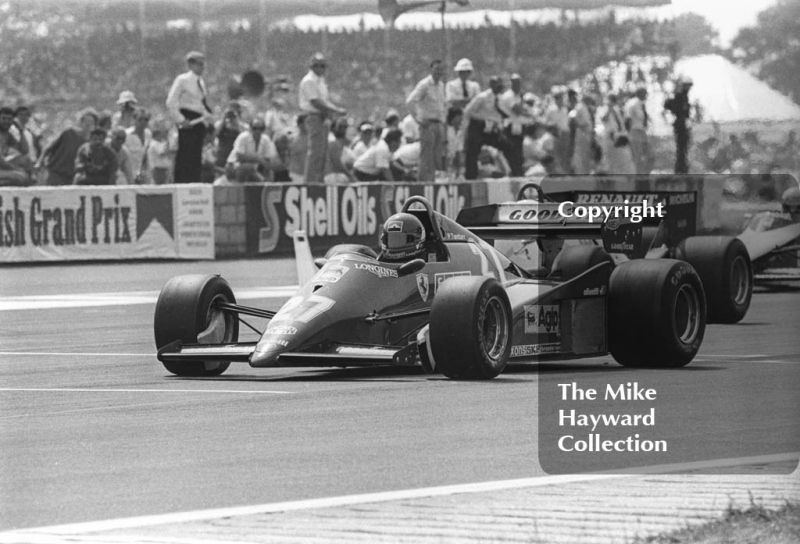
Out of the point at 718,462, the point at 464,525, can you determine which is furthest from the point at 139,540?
the point at 718,462

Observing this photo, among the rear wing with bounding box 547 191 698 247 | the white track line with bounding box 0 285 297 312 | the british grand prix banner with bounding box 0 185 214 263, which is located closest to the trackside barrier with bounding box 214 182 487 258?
the british grand prix banner with bounding box 0 185 214 263

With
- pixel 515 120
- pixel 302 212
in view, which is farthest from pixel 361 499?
pixel 515 120

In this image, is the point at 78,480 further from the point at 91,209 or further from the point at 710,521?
the point at 91,209

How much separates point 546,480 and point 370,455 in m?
1.11

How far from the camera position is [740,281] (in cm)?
1554

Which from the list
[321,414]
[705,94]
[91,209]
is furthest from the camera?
[91,209]

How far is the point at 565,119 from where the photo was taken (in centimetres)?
2739

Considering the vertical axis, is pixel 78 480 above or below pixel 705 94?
below

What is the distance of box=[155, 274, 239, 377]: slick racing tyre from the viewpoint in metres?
12.0

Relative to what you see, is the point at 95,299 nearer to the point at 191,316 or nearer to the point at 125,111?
the point at 125,111

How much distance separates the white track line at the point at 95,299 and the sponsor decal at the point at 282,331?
7600 mm

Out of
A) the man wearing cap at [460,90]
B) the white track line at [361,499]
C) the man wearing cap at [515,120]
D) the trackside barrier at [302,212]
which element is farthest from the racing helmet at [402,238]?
the man wearing cap at [515,120]

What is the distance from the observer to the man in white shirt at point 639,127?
75.2ft

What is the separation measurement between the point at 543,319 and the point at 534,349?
23 centimetres
